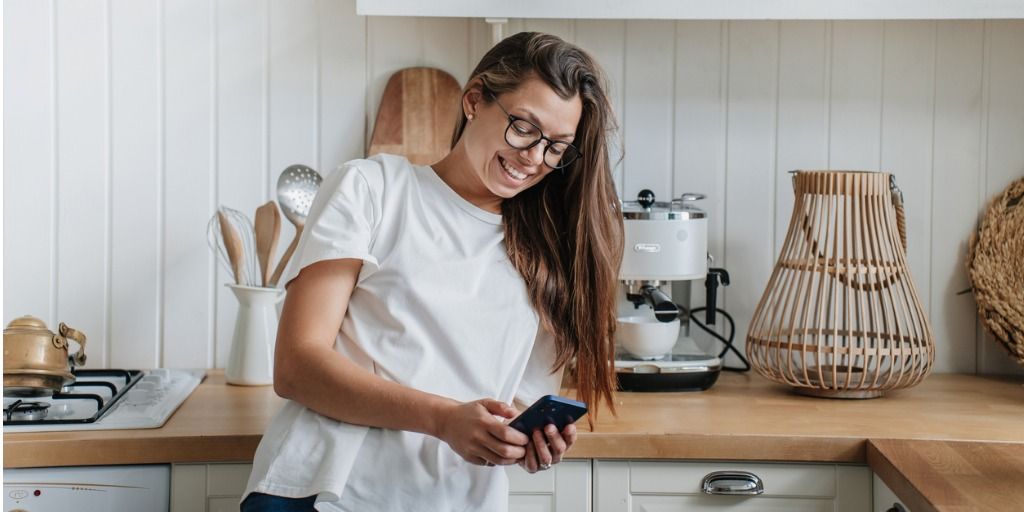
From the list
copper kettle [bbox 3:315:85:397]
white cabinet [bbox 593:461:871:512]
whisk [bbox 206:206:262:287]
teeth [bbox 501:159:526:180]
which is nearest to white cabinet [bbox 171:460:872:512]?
white cabinet [bbox 593:461:871:512]

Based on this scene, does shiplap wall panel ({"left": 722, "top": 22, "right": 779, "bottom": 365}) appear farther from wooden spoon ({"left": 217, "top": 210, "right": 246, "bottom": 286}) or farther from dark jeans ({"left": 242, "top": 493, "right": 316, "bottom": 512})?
dark jeans ({"left": 242, "top": 493, "right": 316, "bottom": 512})

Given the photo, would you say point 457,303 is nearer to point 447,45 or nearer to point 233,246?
point 233,246

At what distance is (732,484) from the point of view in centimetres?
145

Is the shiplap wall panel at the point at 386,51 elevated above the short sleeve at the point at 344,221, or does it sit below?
above

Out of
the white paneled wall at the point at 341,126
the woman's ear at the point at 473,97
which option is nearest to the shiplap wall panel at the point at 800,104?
the white paneled wall at the point at 341,126

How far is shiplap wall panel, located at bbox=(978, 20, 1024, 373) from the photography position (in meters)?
1.94

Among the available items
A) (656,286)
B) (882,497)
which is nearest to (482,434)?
(882,497)

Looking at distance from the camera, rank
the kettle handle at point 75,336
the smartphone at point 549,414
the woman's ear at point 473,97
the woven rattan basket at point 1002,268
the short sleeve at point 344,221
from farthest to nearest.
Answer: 1. the woven rattan basket at point 1002,268
2. the kettle handle at point 75,336
3. the woman's ear at point 473,97
4. the short sleeve at point 344,221
5. the smartphone at point 549,414

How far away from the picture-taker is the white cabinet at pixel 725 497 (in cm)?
145

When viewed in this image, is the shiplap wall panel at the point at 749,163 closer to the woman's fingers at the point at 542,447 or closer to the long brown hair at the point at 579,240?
the long brown hair at the point at 579,240

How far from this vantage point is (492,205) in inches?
55.6

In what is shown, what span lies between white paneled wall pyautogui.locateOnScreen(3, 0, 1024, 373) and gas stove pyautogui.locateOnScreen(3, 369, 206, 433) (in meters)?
0.14

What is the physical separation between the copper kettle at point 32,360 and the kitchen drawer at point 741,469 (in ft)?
3.05

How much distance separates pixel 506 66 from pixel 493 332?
0.36 meters
